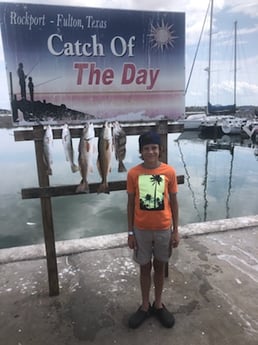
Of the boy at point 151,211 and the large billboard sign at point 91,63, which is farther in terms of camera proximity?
the large billboard sign at point 91,63

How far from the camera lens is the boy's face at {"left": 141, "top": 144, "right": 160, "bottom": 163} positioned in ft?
7.71

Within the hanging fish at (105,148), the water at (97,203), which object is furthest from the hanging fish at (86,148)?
the water at (97,203)

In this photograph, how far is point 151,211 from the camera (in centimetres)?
237

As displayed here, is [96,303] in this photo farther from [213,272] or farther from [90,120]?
[90,120]

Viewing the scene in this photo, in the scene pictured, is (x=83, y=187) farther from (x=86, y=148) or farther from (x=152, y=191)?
(x=152, y=191)

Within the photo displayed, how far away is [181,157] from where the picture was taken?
60.0 ft

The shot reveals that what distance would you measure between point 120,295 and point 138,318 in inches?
17.9

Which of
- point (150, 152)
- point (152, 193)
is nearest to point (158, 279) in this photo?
point (152, 193)

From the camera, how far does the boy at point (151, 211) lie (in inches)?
92.7

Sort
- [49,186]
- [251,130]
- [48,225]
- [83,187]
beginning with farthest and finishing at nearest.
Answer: [251,130] < [48,225] < [49,186] < [83,187]

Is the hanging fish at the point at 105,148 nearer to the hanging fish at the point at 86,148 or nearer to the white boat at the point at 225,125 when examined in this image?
the hanging fish at the point at 86,148

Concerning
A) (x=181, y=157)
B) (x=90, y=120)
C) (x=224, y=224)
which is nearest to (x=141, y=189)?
(x=90, y=120)

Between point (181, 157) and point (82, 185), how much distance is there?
1606 centimetres

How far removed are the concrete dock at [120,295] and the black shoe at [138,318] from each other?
0.16ft
